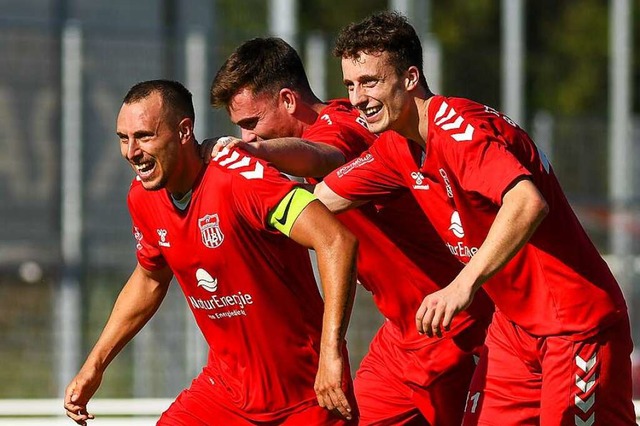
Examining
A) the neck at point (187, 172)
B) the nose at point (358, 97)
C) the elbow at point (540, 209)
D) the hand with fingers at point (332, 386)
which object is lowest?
the hand with fingers at point (332, 386)

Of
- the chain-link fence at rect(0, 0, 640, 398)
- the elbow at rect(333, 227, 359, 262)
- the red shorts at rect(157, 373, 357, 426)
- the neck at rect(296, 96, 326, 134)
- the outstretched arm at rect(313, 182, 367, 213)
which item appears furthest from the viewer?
the chain-link fence at rect(0, 0, 640, 398)

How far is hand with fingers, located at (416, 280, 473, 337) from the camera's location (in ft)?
17.0

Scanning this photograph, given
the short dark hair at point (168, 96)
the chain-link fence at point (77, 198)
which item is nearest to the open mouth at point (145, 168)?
the short dark hair at point (168, 96)

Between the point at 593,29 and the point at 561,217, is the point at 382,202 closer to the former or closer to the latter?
the point at 561,217

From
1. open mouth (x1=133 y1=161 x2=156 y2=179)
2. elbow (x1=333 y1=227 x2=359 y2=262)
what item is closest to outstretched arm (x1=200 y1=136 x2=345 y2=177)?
open mouth (x1=133 y1=161 x2=156 y2=179)

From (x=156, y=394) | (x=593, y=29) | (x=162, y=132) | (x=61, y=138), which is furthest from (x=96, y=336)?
(x=593, y=29)

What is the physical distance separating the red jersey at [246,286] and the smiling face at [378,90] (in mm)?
562

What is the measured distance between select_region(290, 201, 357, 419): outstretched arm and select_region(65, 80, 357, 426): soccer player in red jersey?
95mm

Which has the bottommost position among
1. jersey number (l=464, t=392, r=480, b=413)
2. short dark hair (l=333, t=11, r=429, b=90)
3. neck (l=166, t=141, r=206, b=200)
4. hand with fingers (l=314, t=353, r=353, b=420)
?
jersey number (l=464, t=392, r=480, b=413)

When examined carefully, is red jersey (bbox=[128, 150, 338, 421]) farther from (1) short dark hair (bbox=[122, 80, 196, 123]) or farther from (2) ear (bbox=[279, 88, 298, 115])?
(2) ear (bbox=[279, 88, 298, 115])

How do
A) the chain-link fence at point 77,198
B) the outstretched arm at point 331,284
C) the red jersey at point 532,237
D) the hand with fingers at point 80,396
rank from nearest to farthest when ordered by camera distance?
1. the outstretched arm at point 331,284
2. the red jersey at point 532,237
3. the hand with fingers at point 80,396
4. the chain-link fence at point 77,198

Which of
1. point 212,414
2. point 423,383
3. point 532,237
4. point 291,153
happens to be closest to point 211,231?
point 291,153

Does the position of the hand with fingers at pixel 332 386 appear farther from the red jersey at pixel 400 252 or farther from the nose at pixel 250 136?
the nose at pixel 250 136

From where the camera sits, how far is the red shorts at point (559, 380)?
582 cm
